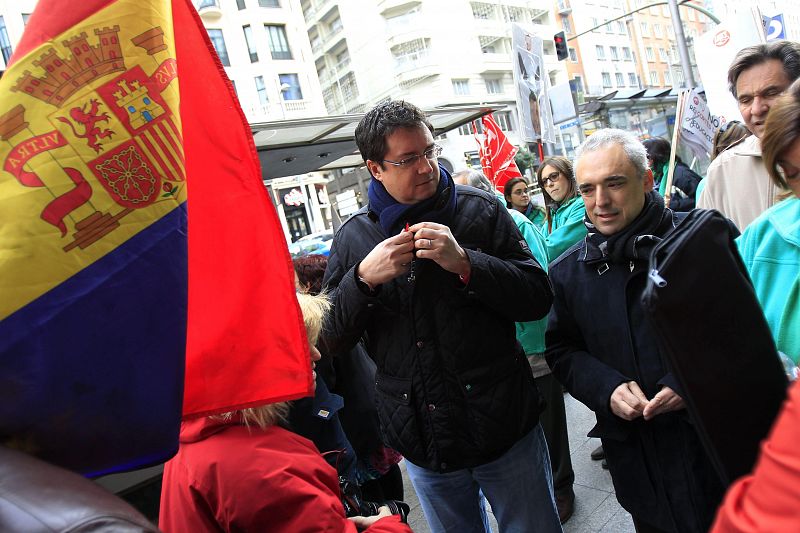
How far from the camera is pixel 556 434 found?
3357mm

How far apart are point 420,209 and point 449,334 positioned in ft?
1.57

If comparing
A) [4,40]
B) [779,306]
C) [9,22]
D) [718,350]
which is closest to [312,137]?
[779,306]

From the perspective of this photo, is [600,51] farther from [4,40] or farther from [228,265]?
[228,265]

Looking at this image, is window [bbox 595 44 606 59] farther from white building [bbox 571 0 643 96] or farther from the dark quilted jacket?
the dark quilted jacket

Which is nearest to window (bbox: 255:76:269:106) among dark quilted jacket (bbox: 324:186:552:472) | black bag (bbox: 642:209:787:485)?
dark quilted jacket (bbox: 324:186:552:472)

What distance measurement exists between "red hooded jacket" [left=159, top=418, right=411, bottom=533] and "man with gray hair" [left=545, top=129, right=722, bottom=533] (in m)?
1.07

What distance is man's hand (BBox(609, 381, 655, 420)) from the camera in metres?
1.81

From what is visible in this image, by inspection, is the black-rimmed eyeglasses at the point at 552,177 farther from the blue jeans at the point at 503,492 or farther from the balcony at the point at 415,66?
the balcony at the point at 415,66

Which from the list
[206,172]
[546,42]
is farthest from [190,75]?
[546,42]

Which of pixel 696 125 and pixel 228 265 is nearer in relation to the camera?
pixel 228 265

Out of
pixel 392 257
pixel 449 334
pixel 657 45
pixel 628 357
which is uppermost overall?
pixel 657 45

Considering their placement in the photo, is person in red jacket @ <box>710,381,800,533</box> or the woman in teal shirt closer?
person in red jacket @ <box>710,381,800,533</box>

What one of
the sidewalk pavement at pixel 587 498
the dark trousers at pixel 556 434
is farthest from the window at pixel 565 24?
the dark trousers at pixel 556 434

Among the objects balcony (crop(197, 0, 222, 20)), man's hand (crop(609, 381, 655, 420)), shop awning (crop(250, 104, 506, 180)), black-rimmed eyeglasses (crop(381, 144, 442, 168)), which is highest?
balcony (crop(197, 0, 222, 20))
